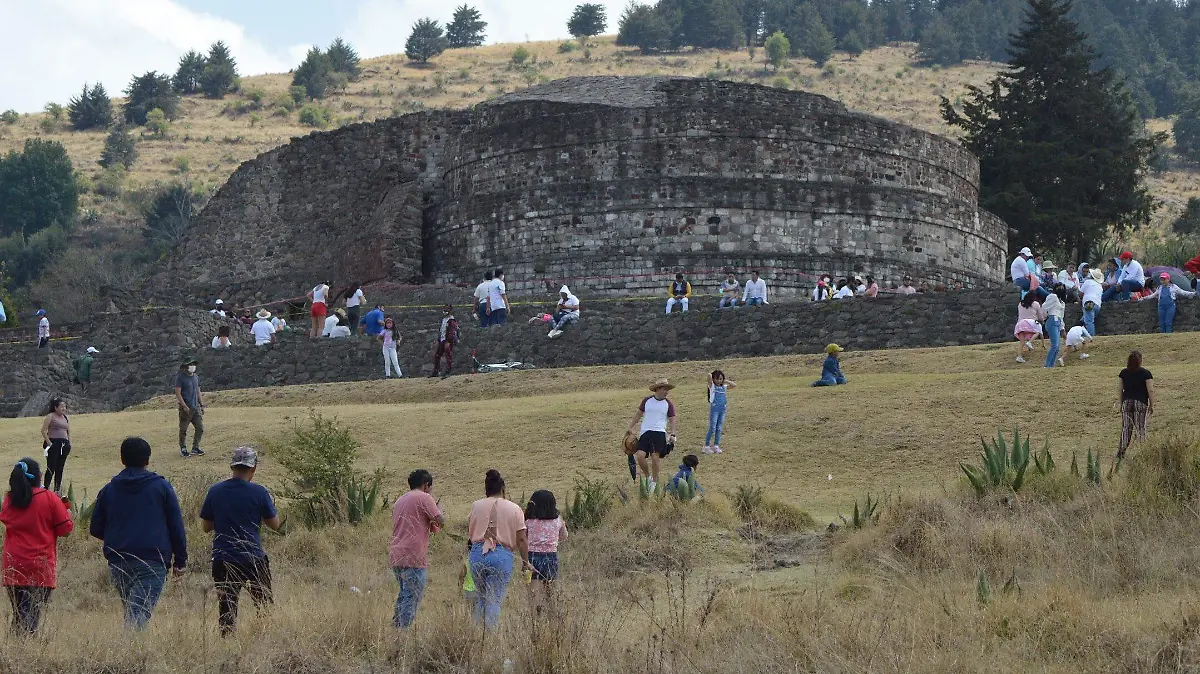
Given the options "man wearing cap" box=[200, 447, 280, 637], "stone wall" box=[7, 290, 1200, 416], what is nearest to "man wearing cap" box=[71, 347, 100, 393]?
"stone wall" box=[7, 290, 1200, 416]

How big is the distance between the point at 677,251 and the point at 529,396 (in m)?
12.2

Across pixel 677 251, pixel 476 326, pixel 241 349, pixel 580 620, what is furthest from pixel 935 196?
pixel 580 620

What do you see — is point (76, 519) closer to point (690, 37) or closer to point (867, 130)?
point (867, 130)

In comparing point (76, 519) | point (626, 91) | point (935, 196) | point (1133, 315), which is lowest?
Result: point (76, 519)

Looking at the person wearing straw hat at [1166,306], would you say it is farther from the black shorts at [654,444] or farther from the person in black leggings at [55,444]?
the person in black leggings at [55,444]

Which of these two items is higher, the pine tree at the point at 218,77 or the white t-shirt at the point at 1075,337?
the pine tree at the point at 218,77

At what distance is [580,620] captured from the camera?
9836mm

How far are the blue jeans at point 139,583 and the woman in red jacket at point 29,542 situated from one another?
428mm

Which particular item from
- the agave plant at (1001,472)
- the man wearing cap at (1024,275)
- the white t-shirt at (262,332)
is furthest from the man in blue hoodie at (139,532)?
the white t-shirt at (262,332)

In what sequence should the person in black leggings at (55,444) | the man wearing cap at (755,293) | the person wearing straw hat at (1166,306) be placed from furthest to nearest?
1. the man wearing cap at (755,293)
2. the person wearing straw hat at (1166,306)
3. the person in black leggings at (55,444)

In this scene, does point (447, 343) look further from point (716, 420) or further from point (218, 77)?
point (218, 77)

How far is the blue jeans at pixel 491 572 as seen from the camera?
10.3m

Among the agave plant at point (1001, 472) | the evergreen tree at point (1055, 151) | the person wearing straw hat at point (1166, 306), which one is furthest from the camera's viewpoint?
the evergreen tree at point (1055, 151)

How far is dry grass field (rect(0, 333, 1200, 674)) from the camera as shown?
9570mm
